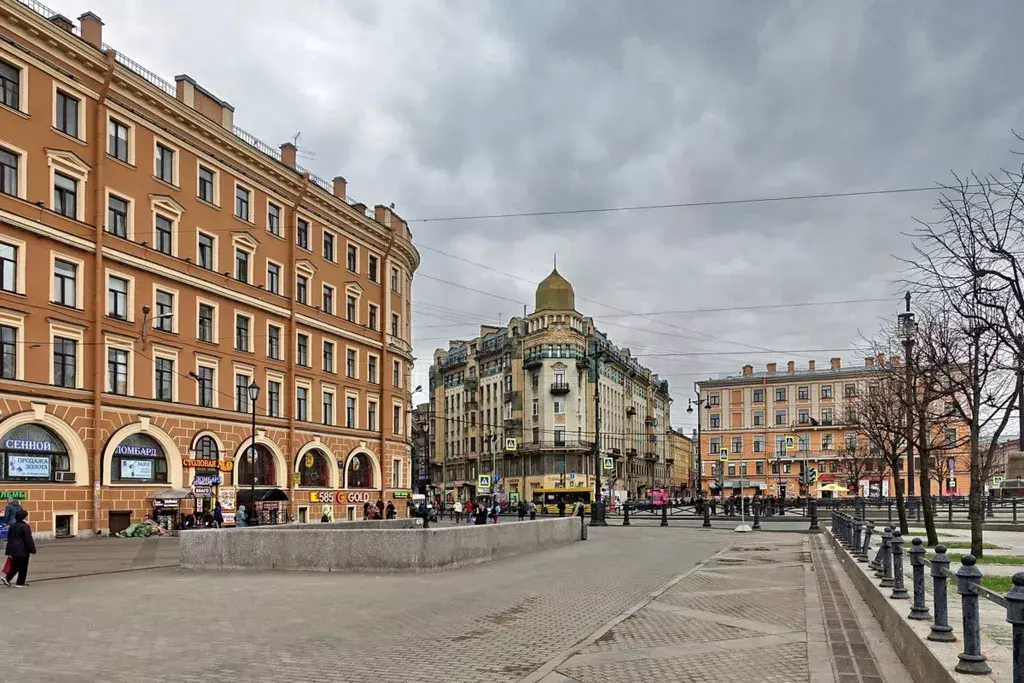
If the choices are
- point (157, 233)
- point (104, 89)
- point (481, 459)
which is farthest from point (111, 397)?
point (481, 459)

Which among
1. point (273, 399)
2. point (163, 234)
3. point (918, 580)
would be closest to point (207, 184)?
point (163, 234)

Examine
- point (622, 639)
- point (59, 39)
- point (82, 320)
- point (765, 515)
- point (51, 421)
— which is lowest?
point (765, 515)

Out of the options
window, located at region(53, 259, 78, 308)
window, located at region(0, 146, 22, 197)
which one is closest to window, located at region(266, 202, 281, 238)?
window, located at region(53, 259, 78, 308)

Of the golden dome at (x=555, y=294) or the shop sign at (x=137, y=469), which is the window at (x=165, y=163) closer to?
the shop sign at (x=137, y=469)

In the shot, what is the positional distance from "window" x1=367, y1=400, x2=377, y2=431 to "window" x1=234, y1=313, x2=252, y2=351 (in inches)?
503

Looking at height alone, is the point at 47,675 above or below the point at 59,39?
below

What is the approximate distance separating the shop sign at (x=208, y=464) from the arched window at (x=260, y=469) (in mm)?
1524

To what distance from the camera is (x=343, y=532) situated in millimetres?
19719

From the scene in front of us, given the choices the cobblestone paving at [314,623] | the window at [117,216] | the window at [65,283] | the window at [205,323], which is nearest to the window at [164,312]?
the window at [205,323]

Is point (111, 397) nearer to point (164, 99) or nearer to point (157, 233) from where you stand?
point (157, 233)

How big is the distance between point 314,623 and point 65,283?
91.0ft

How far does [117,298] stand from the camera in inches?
1495

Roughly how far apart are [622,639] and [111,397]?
30755 millimetres

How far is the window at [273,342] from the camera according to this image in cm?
4831
